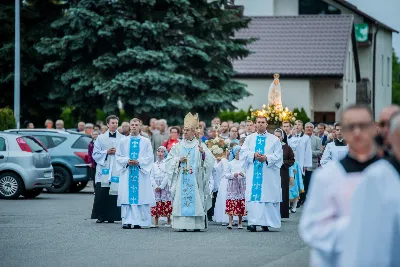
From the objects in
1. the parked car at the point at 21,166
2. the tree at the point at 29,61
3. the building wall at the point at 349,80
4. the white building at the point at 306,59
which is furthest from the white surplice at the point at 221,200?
the building wall at the point at 349,80

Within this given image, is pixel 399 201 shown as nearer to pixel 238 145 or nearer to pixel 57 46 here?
pixel 238 145

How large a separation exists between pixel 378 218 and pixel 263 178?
547 inches

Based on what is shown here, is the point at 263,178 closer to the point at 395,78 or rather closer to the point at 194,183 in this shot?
the point at 194,183

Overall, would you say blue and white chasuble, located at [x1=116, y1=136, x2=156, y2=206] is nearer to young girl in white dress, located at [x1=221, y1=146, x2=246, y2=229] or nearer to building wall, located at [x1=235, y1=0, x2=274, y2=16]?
young girl in white dress, located at [x1=221, y1=146, x2=246, y2=229]

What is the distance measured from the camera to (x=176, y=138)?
21875 mm

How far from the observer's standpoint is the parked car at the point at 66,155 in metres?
28.6

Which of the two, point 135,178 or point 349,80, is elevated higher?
point 349,80

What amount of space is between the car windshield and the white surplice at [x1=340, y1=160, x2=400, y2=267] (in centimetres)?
2141

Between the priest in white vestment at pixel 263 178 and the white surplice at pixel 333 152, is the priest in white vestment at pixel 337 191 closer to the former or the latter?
the priest in white vestment at pixel 263 178

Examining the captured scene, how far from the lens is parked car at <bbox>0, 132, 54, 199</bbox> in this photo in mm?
25469

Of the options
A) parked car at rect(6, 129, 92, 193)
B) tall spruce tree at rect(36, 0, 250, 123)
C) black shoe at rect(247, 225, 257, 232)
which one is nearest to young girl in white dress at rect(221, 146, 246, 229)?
black shoe at rect(247, 225, 257, 232)

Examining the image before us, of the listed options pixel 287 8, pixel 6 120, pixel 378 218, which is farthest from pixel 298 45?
pixel 378 218

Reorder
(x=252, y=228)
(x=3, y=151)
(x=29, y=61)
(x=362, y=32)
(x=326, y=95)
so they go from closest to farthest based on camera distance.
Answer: (x=252, y=228) → (x=3, y=151) → (x=29, y=61) → (x=326, y=95) → (x=362, y=32)

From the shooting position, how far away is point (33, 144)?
25938mm
